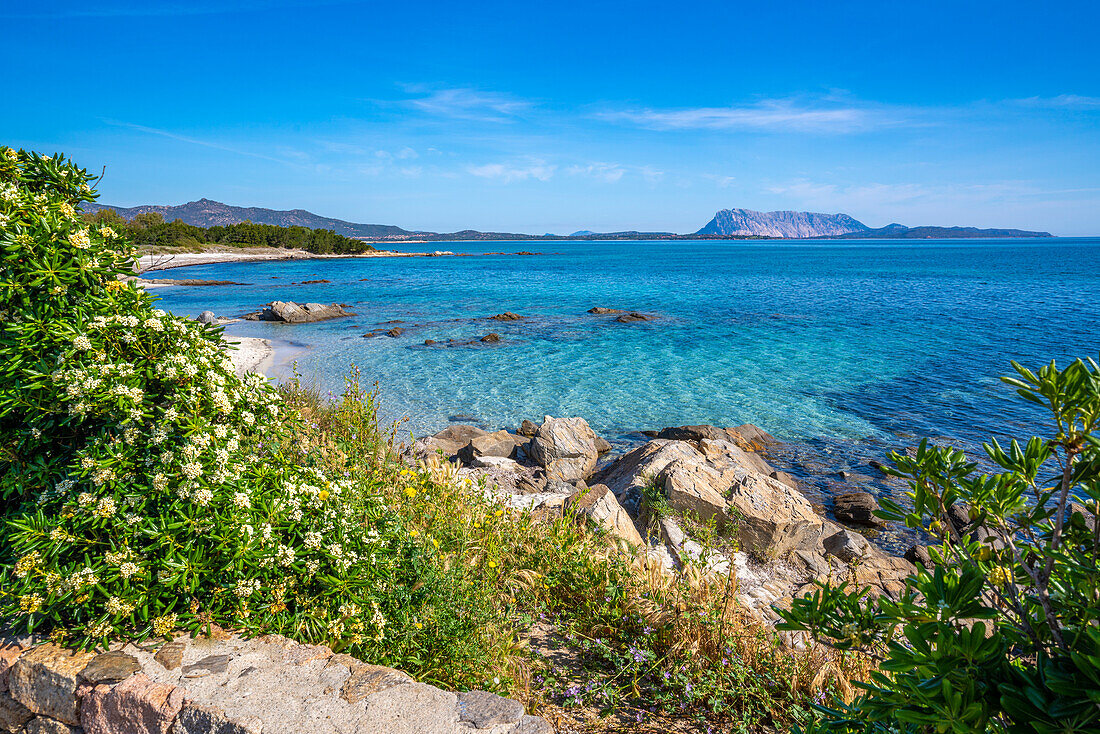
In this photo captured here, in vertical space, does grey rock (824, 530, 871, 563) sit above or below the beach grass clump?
below

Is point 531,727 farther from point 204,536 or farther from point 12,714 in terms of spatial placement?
→ point 12,714

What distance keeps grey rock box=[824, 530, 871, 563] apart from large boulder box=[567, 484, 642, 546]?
3534mm

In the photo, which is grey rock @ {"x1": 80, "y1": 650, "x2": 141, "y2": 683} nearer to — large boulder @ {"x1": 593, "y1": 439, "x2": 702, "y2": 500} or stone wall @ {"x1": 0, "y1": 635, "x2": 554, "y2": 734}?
stone wall @ {"x1": 0, "y1": 635, "x2": 554, "y2": 734}

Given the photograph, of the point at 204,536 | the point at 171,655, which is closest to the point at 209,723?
the point at 171,655

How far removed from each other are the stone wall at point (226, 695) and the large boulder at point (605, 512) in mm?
3311

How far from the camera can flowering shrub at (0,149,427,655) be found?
3.00 m

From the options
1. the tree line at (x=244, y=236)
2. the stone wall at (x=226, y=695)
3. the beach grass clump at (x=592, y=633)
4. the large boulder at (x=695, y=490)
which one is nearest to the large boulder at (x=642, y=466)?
the large boulder at (x=695, y=490)

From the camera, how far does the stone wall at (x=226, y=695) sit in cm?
273

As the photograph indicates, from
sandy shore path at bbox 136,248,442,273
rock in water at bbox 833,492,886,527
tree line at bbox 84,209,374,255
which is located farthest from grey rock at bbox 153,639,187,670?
tree line at bbox 84,209,374,255

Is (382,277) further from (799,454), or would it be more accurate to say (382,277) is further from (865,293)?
(799,454)

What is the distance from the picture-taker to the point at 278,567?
3.28 m

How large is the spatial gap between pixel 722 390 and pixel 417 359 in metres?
11.8

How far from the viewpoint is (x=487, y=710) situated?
9.45ft

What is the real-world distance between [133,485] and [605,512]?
476cm
